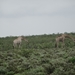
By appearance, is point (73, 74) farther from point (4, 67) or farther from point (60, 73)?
point (4, 67)

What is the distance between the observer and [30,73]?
11.0m

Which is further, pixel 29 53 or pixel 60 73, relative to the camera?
pixel 29 53

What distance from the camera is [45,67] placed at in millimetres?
11906

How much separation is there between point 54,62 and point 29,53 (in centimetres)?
510

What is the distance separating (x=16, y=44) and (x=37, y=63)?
11889mm

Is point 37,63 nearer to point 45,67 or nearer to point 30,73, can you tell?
point 45,67

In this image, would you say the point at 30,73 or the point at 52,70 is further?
the point at 52,70

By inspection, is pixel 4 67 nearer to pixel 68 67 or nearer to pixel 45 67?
pixel 45 67

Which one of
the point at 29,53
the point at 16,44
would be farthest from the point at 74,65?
the point at 16,44

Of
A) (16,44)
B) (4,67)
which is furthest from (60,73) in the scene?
(16,44)

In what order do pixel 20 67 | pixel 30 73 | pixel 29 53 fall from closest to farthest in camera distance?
1. pixel 30 73
2. pixel 20 67
3. pixel 29 53

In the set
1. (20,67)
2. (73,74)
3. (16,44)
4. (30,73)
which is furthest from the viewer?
(16,44)

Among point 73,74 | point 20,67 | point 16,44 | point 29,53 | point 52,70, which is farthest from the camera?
point 16,44

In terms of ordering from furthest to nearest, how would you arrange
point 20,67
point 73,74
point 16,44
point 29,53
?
point 16,44
point 29,53
point 20,67
point 73,74
